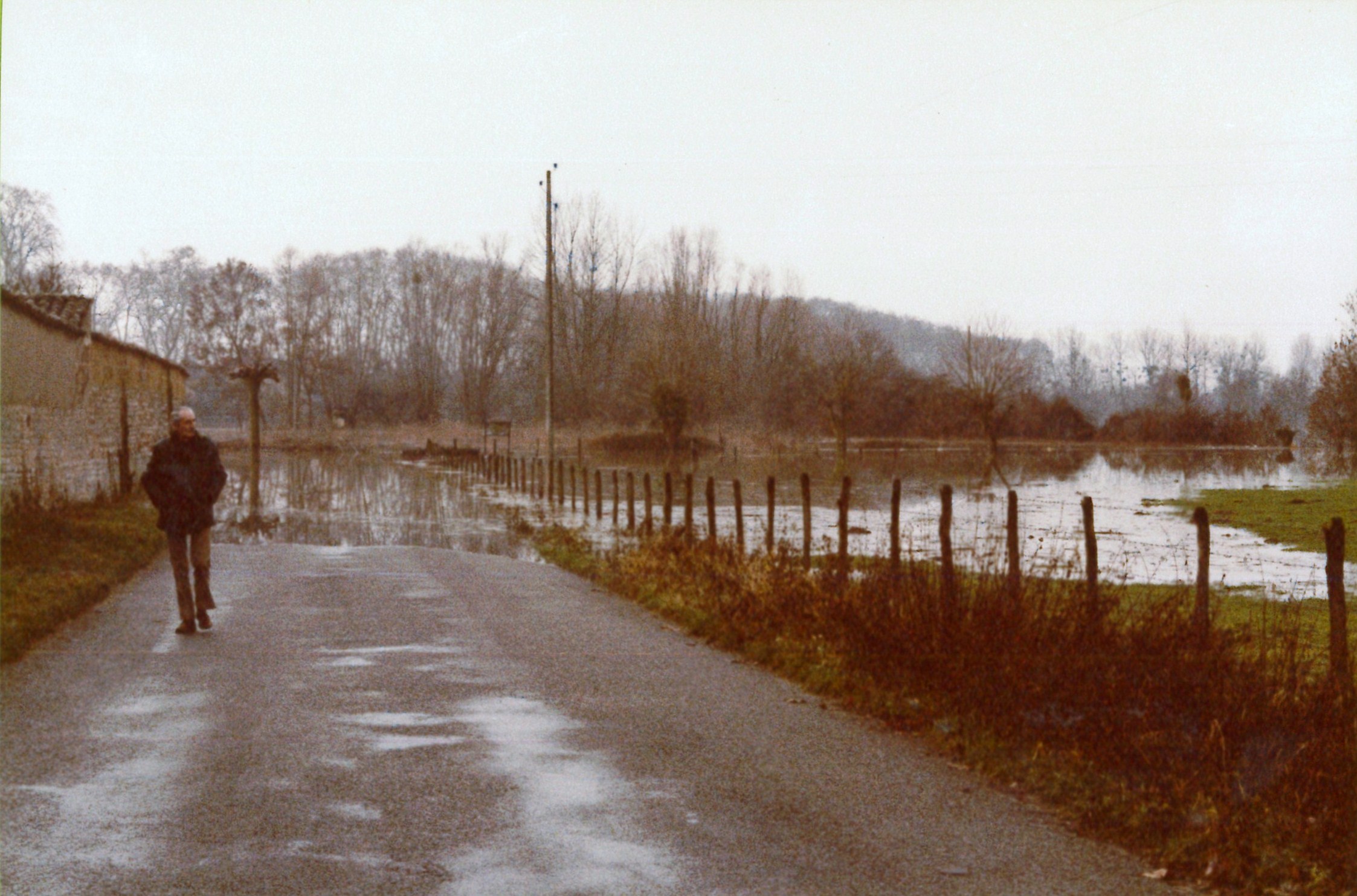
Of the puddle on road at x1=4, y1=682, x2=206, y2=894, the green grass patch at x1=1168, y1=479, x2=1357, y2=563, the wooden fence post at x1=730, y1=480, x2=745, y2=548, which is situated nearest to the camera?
the puddle on road at x1=4, y1=682, x2=206, y2=894

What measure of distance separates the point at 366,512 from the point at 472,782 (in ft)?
88.4

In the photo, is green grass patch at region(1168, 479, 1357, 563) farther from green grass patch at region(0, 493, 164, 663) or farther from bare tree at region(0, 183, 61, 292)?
bare tree at region(0, 183, 61, 292)

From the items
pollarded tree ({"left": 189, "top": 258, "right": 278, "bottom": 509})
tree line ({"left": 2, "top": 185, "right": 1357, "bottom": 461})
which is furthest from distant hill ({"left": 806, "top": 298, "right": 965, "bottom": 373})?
pollarded tree ({"left": 189, "top": 258, "right": 278, "bottom": 509})

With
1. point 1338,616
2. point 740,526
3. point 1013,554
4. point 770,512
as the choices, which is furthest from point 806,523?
point 1338,616

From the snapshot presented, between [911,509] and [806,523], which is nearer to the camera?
[806,523]

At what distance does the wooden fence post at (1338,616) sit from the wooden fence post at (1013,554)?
8.00 feet

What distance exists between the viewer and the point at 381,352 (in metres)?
121

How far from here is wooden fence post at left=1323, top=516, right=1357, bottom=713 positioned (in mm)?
Result: 7027

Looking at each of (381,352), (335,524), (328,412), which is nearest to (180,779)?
(335,524)

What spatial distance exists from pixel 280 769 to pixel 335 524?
2280cm

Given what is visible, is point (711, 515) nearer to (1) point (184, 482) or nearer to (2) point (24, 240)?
(1) point (184, 482)

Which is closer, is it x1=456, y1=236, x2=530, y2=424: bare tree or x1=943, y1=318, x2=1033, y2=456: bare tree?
x1=943, y1=318, x2=1033, y2=456: bare tree

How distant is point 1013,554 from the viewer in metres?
10.3

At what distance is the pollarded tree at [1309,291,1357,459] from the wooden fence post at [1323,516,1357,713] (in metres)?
1.38
